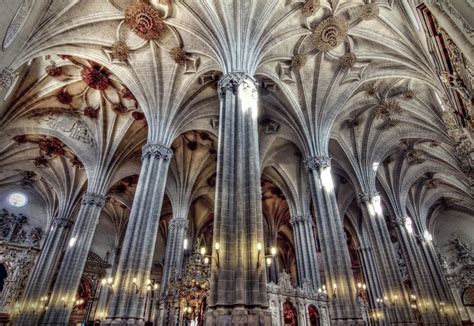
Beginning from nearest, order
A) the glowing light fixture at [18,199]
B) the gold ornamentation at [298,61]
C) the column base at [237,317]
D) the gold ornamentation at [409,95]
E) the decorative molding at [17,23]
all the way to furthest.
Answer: the column base at [237,317] < the decorative molding at [17,23] < the gold ornamentation at [298,61] < the gold ornamentation at [409,95] < the glowing light fixture at [18,199]

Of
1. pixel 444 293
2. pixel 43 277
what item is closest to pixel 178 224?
pixel 43 277

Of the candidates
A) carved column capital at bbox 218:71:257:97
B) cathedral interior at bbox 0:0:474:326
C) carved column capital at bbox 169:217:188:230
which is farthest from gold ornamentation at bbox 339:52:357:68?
carved column capital at bbox 169:217:188:230

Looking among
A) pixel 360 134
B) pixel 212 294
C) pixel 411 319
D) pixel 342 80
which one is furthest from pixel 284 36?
pixel 411 319

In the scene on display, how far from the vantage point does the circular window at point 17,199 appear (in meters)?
24.5

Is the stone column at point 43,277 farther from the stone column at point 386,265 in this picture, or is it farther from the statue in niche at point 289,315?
the stone column at point 386,265

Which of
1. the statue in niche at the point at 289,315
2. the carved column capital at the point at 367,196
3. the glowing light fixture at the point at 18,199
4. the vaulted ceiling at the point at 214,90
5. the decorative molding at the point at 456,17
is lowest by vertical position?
the statue in niche at the point at 289,315

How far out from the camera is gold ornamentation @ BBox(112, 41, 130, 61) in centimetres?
1387

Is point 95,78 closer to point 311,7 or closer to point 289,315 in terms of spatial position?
point 311,7

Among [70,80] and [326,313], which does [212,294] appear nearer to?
[326,313]

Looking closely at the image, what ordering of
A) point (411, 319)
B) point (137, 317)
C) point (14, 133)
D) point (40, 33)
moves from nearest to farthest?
1. point (137, 317)
2. point (40, 33)
3. point (411, 319)
4. point (14, 133)

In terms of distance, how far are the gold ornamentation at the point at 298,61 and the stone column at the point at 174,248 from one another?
13338 mm

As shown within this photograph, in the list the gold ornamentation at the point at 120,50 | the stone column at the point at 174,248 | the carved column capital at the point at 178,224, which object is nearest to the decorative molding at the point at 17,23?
the gold ornamentation at the point at 120,50

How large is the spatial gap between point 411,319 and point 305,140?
36.7 ft

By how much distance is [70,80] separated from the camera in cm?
1609
